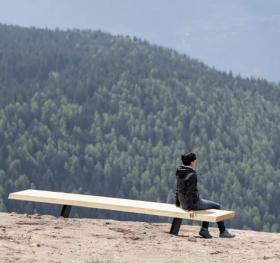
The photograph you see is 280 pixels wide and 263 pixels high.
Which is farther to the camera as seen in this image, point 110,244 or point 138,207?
point 138,207

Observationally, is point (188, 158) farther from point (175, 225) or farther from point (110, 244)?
point (110, 244)

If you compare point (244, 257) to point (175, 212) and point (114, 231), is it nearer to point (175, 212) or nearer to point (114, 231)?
point (175, 212)

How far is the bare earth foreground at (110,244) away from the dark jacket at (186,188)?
2.42 ft

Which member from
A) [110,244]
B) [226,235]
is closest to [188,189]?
[226,235]

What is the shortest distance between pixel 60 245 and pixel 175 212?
2.86m

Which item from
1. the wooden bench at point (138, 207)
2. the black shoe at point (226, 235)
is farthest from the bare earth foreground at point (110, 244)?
the wooden bench at point (138, 207)

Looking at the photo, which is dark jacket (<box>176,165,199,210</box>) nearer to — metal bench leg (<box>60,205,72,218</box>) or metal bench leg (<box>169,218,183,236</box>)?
metal bench leg (<box>169,218,183,236</box>)

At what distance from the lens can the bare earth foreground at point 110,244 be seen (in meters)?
11.7

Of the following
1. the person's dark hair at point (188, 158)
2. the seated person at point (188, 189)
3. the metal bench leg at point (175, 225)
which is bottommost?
the metal bench leg at point (175, 225)

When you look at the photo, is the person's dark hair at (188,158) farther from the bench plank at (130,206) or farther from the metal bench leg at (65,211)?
the metal bench leg at (65,211)

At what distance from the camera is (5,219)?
51.8ft

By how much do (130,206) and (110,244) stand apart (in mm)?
2033

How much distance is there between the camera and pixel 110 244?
42.8 ft

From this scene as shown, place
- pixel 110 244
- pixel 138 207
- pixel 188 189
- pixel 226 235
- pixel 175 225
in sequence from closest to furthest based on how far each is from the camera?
pixel 110 244, pixel 138 207, pixel 188 189, pixel 175 225, pixel 226 235
